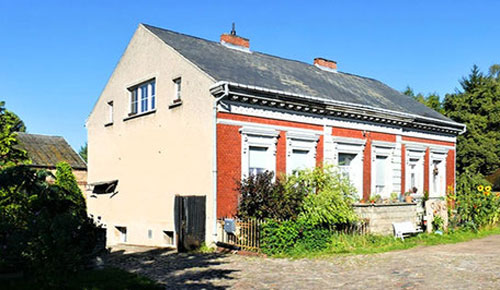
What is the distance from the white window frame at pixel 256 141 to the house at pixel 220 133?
4cm

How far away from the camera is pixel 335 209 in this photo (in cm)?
1466

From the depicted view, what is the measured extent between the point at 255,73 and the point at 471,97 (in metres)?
25.0

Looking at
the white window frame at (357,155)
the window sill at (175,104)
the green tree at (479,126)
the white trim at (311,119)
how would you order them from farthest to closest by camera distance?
the green tree at (479,126) < the white window frame at (357,155) < the window sill at (175,104) < the white trim at (311,119)

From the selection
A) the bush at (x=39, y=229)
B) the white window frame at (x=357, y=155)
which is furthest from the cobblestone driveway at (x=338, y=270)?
the white window frame at (x=357, y=155)

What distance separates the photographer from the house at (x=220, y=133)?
15922mm

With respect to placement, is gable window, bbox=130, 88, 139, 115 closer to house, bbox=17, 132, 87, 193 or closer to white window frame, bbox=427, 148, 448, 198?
white window frame, bbox=427, 148, 448, 198

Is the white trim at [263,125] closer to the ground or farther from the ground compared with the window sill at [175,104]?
closer to the ground

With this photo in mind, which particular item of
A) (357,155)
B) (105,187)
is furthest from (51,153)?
(357,155)

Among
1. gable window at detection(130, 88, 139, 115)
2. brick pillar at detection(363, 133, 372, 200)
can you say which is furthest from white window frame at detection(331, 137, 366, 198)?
gable window at detection(130, 88, 139, 115)

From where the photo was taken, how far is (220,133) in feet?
51.4

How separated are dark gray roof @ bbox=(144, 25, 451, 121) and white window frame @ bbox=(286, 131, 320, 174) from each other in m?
1.58

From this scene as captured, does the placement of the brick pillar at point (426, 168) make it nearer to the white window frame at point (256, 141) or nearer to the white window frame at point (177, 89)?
the white window frame at point (256, 141)

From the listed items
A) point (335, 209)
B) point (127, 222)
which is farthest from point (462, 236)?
A: point (127, 222)

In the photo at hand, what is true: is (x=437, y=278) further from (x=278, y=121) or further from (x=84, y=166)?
(x=84, y=166)
